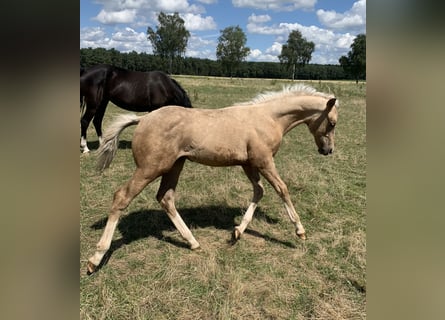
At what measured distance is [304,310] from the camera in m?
2.89

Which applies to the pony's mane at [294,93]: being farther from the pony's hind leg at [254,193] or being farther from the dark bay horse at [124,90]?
the dark bay horse at [124,90]

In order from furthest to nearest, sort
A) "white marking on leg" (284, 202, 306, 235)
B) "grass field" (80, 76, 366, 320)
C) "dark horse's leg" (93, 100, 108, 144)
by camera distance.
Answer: "dark horse's leg" (93, 100, 108, 144) → "white marking on leg" (284, 202, 306, 235) → "grass field" (80, 76, 366, 320)

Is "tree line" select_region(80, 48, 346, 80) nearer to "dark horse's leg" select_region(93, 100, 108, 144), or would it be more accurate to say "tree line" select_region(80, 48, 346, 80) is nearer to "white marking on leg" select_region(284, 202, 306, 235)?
"dark horse's leg" select_region(93, 100, 108, 144)

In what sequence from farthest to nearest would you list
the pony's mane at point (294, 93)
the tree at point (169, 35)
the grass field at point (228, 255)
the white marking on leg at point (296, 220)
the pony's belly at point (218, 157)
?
1. the tree at point (169, 35)
2. the pony's mane at point (294, 93)
3. the white marking on leg at point (296, 220)
4. the pony's belly at point (218, 157)
5. the grass field at point (228, 255)

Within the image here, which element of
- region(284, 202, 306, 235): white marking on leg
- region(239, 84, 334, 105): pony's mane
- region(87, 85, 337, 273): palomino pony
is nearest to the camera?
region(87, 85, 337, 273): palomino pony

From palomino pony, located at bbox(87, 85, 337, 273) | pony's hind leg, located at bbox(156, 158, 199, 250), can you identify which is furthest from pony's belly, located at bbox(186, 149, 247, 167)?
pony's hind leg, located at bbox(156, 158, 199, 250)

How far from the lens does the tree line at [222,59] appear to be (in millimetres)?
64625

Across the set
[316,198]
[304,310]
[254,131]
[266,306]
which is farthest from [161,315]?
[316,198]

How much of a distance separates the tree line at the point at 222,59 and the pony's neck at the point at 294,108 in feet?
192

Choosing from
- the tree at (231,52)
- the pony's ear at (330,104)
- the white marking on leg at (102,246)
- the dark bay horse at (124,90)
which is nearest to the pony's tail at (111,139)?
the white marking on leg at (102,246)

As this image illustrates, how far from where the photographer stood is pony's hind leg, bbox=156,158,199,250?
3.96 metres
